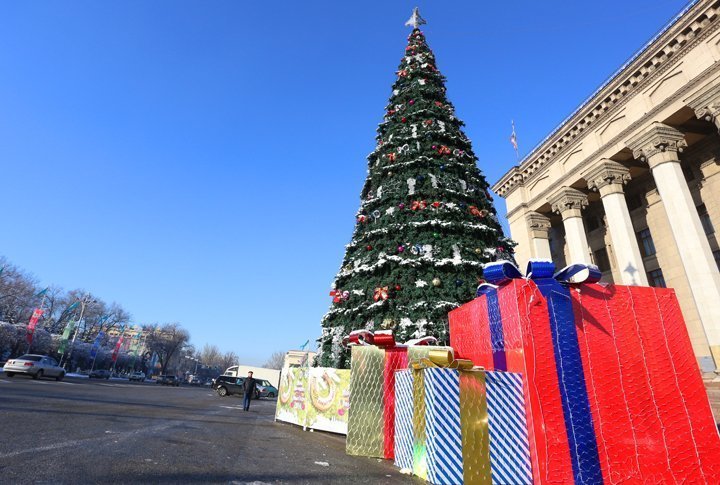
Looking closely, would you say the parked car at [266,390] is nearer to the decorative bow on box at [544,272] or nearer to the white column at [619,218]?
the white column at [619,218]

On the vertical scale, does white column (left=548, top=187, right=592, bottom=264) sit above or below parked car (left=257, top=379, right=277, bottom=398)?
above

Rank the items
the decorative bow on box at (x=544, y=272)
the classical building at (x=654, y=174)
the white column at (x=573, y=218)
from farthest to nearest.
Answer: the white column at (x=573, y=218) → the classical building at (x=654, y=174) → the decorative bow on box at (x=544, y=272)

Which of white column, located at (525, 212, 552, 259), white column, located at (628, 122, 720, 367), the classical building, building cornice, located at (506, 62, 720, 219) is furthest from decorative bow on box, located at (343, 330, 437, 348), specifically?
white column, located at (525, 212, 552, 259)

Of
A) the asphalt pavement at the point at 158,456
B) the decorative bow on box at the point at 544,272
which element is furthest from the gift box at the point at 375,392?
the decorative bow on box at the point at 544,272

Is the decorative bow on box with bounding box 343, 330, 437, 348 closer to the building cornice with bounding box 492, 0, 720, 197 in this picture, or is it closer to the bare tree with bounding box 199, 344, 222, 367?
the building cornice with bounding box 492, 0, 720, 197

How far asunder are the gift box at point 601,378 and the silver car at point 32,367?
27.8 metres

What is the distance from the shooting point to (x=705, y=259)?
1426 centimetres

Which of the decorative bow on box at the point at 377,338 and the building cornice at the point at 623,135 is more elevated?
the building cornice at the point at 623,135

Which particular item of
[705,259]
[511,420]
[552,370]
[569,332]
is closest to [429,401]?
[511,420]

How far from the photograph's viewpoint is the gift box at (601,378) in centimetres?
332

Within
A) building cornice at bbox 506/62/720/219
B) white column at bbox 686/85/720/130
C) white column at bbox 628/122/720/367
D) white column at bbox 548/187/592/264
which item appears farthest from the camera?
white column at bbox 548/187/592/264

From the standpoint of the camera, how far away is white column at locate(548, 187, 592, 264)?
69.7 ft

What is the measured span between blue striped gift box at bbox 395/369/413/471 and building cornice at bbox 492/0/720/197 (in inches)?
855

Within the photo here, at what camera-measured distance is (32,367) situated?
2072 cm
